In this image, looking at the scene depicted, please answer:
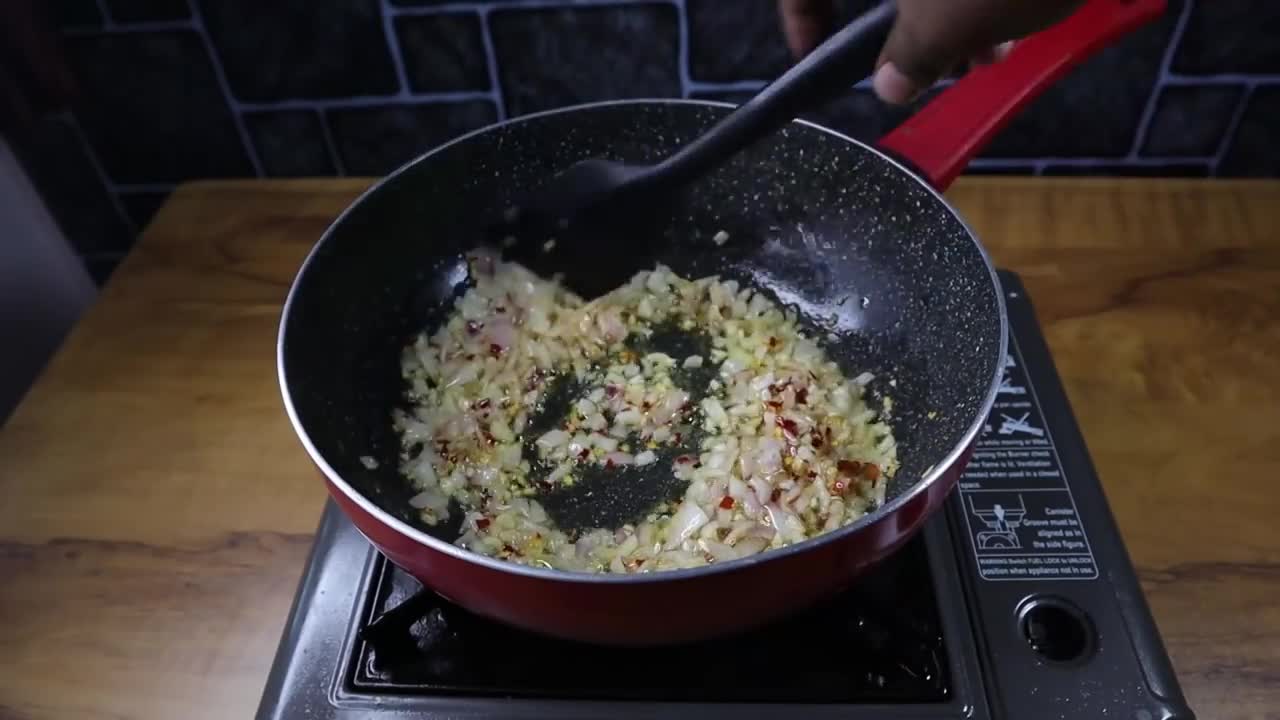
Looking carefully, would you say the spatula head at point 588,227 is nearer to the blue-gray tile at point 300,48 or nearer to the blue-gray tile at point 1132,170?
the blue-gray tile at point 300,48

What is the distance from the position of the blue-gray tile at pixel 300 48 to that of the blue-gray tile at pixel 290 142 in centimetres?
3

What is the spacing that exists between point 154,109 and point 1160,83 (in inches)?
50.2

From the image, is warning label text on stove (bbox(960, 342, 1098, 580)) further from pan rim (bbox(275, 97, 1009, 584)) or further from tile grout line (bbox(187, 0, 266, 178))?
tile grout line (bbox(187, 0, 266, 178))

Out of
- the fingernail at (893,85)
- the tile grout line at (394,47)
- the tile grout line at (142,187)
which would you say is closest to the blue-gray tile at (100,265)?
the tile grout line at (142,187)

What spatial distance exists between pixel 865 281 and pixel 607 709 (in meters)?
0.54

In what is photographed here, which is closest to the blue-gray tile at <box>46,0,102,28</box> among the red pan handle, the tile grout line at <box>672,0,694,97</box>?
the tile grout line at <box>672,0,694,97</box>

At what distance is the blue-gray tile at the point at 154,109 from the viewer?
119 centimetres

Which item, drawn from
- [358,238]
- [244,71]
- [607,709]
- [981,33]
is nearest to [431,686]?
[607,709]

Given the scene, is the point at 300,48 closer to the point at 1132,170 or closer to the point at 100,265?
the point at 100,265

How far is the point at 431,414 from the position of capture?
960 mm

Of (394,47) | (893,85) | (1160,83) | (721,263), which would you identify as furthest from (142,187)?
(1160,83)

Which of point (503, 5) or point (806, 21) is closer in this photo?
point (806, 21)

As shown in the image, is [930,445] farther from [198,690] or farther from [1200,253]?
[198,690]

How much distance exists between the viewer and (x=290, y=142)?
129cm
